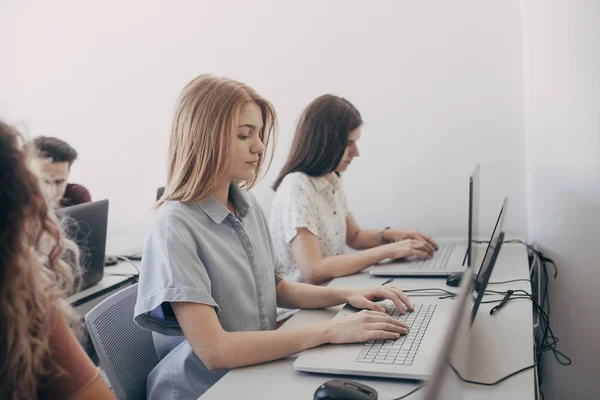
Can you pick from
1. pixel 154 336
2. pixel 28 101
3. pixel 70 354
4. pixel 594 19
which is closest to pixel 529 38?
pixel 594 19

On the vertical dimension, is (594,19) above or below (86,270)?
above

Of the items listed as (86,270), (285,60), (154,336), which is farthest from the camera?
(285,60)

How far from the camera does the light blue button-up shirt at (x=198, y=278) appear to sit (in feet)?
4.05

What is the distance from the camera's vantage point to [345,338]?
124cm

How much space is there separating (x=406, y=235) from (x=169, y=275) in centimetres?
125

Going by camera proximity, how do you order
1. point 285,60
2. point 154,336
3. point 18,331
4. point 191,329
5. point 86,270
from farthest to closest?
point 285,60, point 86,270, point 154,336, point 191,329, point 18,331

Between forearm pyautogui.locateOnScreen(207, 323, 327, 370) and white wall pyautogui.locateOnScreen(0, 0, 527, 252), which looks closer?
forearm pyautogui.locateOnScreen(207, 323, 327, 370)

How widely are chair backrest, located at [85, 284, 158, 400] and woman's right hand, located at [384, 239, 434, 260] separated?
887 mm

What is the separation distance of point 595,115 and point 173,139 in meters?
1.57

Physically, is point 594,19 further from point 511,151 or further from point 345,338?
point 345,338

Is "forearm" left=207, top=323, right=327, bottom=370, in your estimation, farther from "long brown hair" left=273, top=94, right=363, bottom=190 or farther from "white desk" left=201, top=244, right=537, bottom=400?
"long brown hair" left=273, top=94, right=363, bottom=190

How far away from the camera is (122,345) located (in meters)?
1.36

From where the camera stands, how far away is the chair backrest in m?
1.29

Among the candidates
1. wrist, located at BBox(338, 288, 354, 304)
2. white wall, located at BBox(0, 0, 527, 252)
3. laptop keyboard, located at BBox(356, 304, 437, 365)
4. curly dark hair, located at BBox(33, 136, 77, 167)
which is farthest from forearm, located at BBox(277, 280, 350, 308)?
curly dark hair, located at BBox(33, 136, 77, 167)
